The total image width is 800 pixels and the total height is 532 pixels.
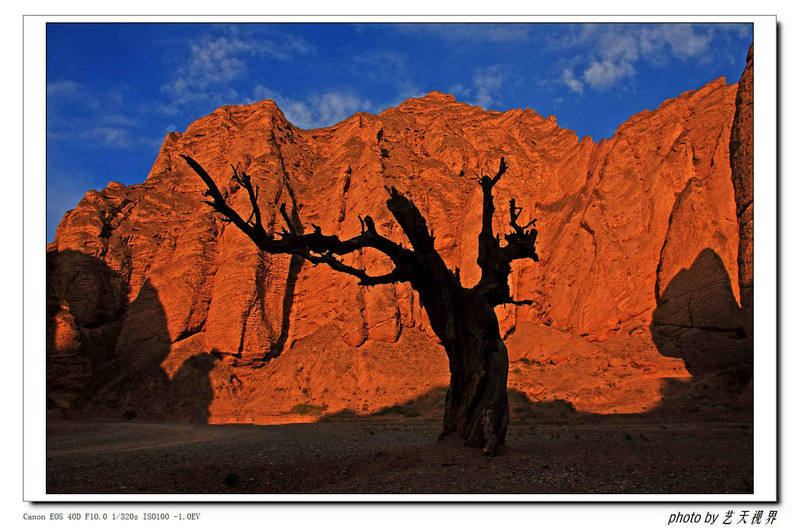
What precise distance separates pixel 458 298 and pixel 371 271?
33947mm

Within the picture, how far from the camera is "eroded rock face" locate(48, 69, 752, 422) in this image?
40.8 m

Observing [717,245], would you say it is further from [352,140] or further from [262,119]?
[262,119]

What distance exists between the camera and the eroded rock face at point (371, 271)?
134ft

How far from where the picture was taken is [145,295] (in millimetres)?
49688

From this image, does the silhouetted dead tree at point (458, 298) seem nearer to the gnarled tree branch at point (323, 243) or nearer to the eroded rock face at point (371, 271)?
the gnarled tree branch at point (323, 243)

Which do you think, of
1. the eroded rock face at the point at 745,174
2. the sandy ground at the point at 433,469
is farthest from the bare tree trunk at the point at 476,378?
the eroded rock face at the point at 745,174

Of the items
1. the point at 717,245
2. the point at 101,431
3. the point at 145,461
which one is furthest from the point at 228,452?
the point at 717,245

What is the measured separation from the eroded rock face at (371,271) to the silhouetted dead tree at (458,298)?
21537mm

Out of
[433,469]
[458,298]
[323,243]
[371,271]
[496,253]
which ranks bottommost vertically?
[433,469]

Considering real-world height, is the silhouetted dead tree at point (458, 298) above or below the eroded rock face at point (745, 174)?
below

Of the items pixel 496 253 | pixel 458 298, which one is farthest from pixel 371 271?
pixel 458 298

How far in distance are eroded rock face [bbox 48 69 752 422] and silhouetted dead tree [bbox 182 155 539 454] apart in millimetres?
21537

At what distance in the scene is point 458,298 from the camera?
45.0 ft

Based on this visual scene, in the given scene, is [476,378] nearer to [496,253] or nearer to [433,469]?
[433,469]
